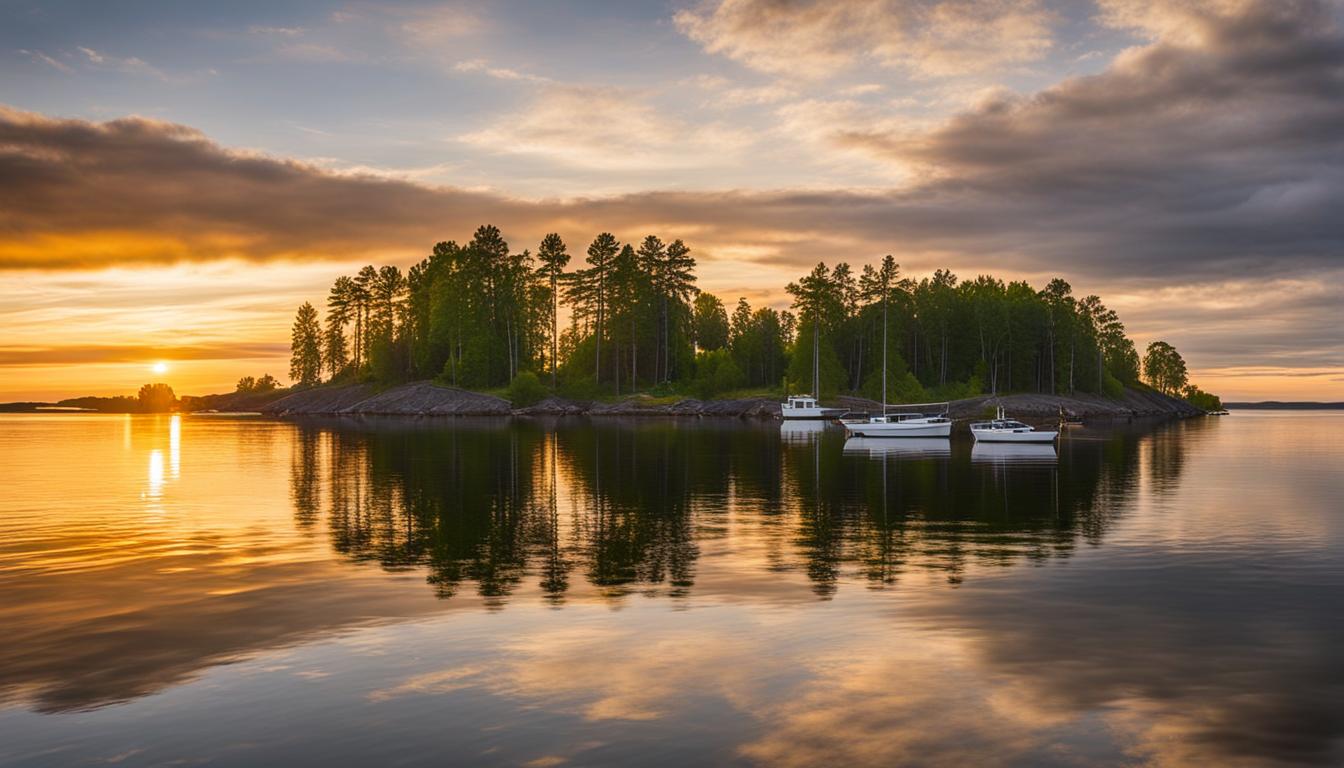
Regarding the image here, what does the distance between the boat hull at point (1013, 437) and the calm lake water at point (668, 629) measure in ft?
140

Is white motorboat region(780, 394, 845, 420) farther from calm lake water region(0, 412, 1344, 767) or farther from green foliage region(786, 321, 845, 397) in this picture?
calm lake water region(0, 412, 1344, 767)

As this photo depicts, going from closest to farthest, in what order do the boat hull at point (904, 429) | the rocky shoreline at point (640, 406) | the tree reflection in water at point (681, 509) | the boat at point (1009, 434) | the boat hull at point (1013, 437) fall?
1. the tree reflection in water at point (681, 509)
2. the boat hull at point (1013, 437)
3. the boat at point (1009, 434)
4. the boat hull at point (904, 429)
5. the rocky shoreline at point (640, 406)

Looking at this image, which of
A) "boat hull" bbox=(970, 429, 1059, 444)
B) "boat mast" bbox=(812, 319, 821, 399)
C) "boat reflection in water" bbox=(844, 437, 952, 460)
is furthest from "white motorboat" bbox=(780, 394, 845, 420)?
"boat hull" bbox=(970, 429, 1059, 444)

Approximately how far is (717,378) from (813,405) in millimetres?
35025

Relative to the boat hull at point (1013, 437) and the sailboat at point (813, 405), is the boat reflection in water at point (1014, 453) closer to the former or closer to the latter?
the boat hull at point (1013, 437)

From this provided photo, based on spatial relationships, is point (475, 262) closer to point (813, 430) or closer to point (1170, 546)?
point (813, 430)

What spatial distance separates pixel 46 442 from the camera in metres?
105

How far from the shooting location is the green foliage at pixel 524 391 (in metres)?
181

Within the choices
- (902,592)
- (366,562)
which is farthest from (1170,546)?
(366,562)

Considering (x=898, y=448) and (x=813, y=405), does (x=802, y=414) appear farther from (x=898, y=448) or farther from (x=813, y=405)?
(x=898, y=448)

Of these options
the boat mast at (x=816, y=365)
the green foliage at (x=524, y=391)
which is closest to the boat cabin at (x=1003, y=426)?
the boat mast at (x=816, y=365)

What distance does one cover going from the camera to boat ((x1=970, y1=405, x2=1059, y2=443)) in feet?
296

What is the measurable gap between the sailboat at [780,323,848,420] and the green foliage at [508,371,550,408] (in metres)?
46.2

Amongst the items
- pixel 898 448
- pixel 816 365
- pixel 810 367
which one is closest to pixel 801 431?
pixel 898 448
